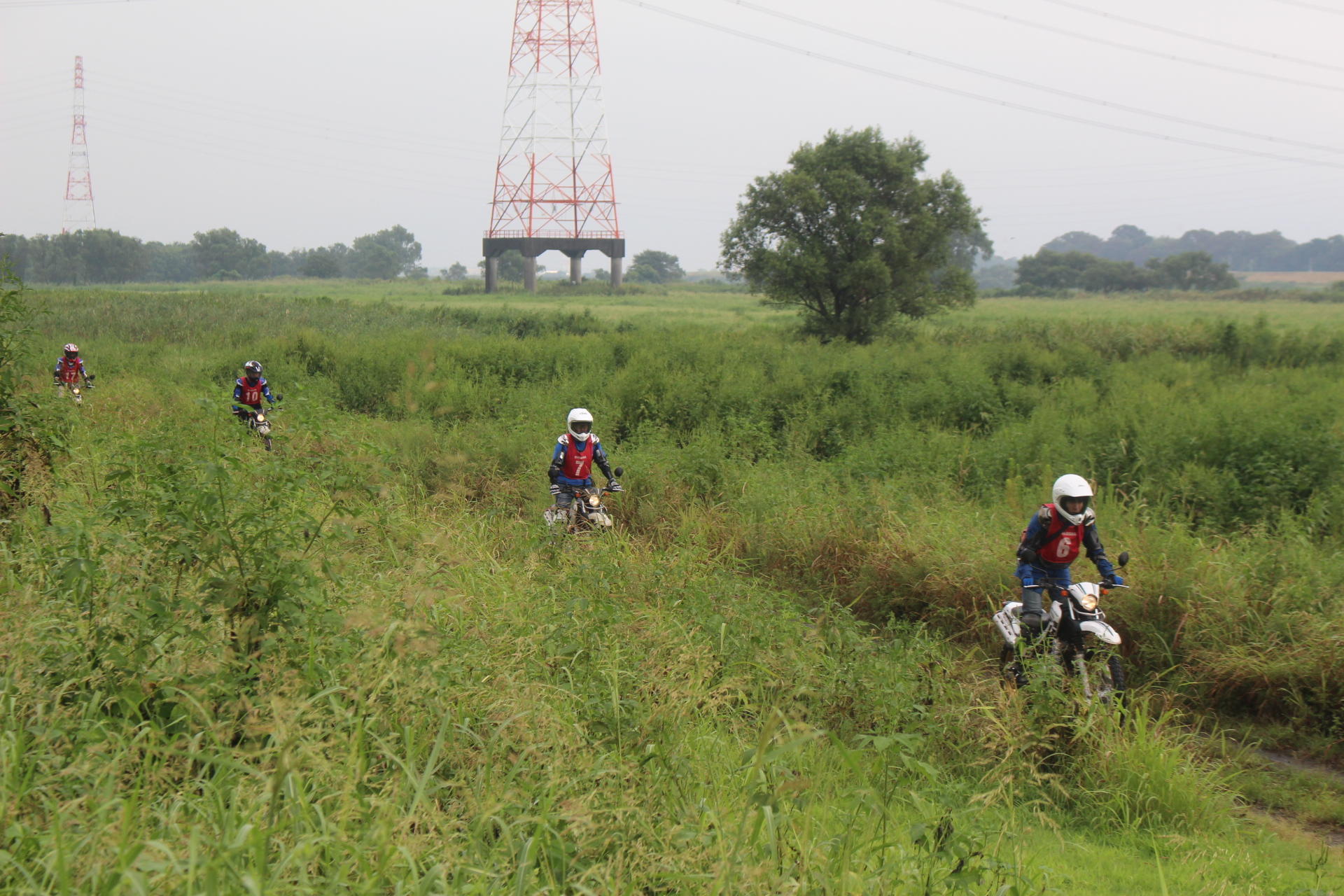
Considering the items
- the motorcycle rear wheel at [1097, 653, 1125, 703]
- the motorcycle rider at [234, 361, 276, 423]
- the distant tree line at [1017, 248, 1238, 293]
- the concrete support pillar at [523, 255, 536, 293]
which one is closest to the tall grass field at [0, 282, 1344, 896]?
the motorcycle rear wheel at [1097, 653, 1125, 703]

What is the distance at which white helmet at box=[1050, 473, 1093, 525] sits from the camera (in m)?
6.68

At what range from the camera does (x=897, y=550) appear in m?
9.14

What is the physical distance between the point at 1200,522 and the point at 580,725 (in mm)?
8790

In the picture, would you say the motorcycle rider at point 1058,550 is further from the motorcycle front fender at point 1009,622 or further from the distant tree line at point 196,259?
the distant tree line at point 196,259

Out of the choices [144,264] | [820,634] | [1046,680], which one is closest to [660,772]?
[1046,680]

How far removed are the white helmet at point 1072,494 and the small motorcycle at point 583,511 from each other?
15.0 feet

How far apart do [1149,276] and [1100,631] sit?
7362 centimetres

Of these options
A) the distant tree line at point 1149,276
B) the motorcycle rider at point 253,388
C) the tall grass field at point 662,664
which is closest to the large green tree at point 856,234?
the tall grass field at point 662,664

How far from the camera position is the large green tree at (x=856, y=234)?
28.9 meters

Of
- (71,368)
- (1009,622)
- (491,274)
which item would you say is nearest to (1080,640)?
(1009,622)

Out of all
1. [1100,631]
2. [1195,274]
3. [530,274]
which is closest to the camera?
[1100,631]

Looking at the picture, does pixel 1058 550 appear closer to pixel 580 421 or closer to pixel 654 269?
pixel 580 421

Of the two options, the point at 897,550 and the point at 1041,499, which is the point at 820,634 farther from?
the point at 1041,499

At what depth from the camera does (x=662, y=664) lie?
527 cm
